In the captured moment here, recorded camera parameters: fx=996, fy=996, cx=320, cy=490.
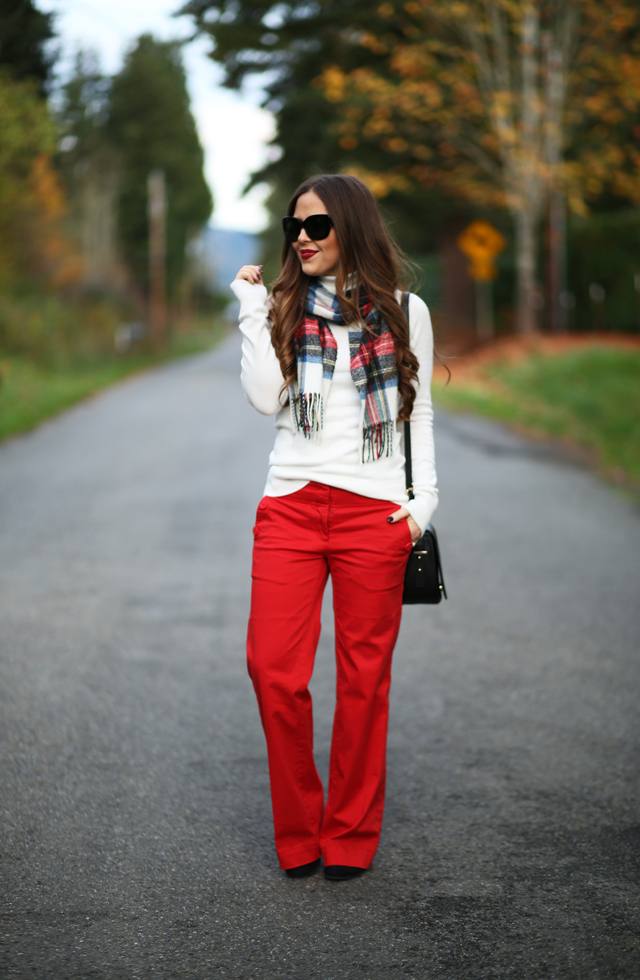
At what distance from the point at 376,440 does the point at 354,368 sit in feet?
0.69

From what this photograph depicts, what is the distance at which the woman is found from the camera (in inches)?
109

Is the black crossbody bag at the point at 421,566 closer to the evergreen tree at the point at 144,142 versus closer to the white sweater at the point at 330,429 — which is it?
the white sweater at the point at 330,429

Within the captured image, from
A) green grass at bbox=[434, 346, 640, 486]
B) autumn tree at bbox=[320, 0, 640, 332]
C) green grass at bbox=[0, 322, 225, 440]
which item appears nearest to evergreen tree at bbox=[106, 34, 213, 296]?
green grass at bbox=[0, 322, 225, 440]

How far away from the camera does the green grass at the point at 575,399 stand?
11.2 meters

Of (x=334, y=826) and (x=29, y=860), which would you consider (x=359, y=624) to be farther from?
(x=29, y=860)

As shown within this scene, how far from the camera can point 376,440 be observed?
9.13ft

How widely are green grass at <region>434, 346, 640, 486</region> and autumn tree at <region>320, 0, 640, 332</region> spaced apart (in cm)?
490

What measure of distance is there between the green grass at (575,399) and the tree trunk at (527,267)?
10.1ft

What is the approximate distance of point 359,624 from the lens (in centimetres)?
284

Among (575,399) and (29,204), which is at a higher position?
(29,204)

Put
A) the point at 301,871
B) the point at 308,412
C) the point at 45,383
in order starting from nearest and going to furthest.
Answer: the point at 308,412
the point at 301,871
the point at 45,383

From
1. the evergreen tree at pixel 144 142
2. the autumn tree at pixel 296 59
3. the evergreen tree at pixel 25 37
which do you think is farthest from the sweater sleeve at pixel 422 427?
the evergreen tree at pixel 144 142

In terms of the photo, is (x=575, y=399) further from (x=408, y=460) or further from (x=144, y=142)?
(x=144, y=142)

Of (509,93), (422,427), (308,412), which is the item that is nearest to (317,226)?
(308,412)
